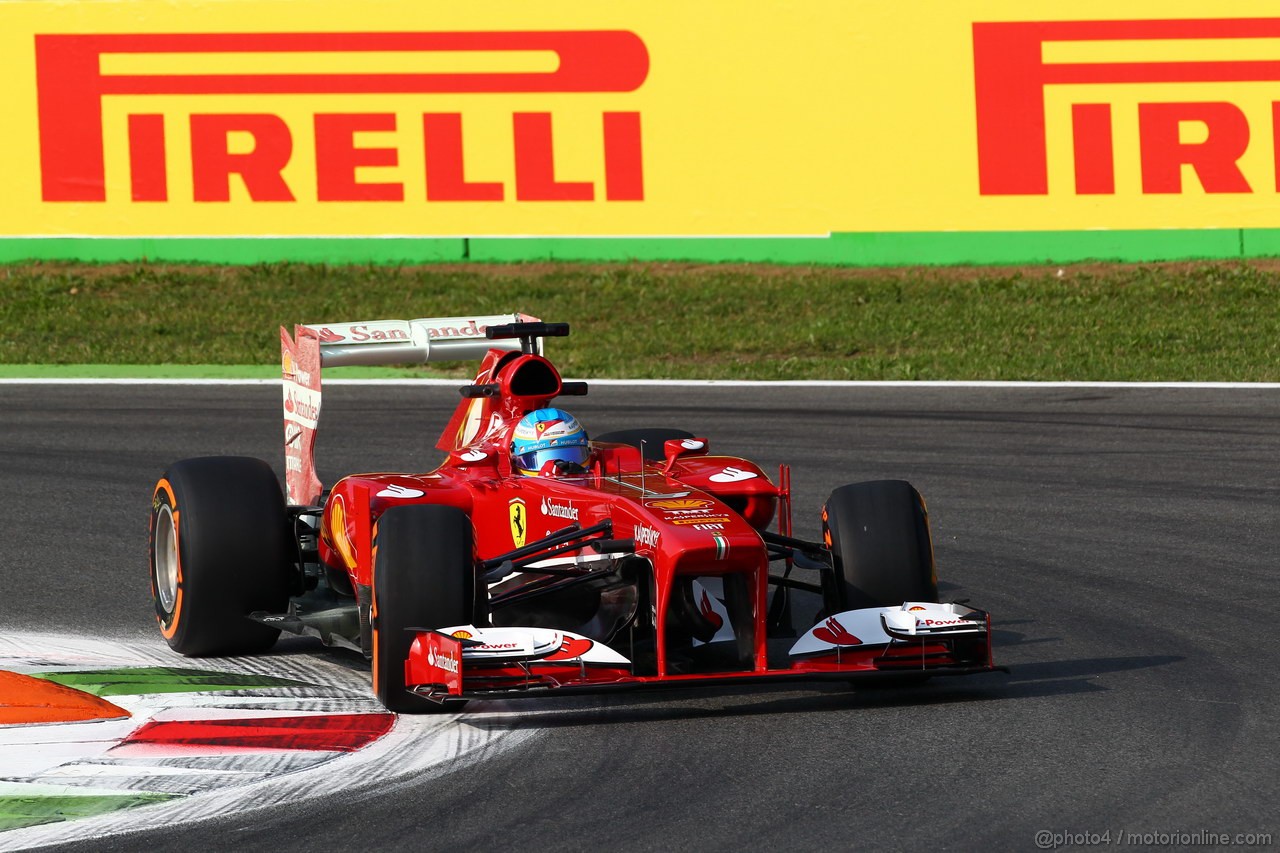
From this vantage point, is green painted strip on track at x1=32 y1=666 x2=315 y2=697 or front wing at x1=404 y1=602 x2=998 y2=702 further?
green painted strip on track at x1=32 y1=666 x2=315 y2=697

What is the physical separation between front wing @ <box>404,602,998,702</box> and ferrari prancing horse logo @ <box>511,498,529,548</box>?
3.15ft

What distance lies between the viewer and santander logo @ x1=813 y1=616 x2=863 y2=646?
7.04m

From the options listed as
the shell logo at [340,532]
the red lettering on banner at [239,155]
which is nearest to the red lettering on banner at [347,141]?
the red lettering on banner at [239,155]

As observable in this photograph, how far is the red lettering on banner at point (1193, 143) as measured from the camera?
20.4 metres

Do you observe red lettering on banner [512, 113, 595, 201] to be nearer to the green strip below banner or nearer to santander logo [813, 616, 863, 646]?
the green strip below banner

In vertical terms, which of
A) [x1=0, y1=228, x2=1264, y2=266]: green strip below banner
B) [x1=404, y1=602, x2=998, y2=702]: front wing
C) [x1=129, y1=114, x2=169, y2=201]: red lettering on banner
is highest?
[x1=129, y1=114, x2=169, y2=201]: red lettering on banner

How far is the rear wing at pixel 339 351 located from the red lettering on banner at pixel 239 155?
39.4ft

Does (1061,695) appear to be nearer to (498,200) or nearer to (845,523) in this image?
(845,523)

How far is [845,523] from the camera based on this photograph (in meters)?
7.60

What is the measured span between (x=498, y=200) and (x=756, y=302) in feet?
10.2

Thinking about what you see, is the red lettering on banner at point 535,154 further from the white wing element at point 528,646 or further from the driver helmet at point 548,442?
the white wing element at point 528,646

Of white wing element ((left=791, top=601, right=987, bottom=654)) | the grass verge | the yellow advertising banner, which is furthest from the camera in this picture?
the yellow advertising banner

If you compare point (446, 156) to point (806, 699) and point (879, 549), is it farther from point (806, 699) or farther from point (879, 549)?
point (806, 699)

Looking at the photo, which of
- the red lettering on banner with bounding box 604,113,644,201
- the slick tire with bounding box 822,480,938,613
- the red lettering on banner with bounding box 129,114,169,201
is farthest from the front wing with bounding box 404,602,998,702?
the red lettering on banner with bounding box 129,114,169,201
